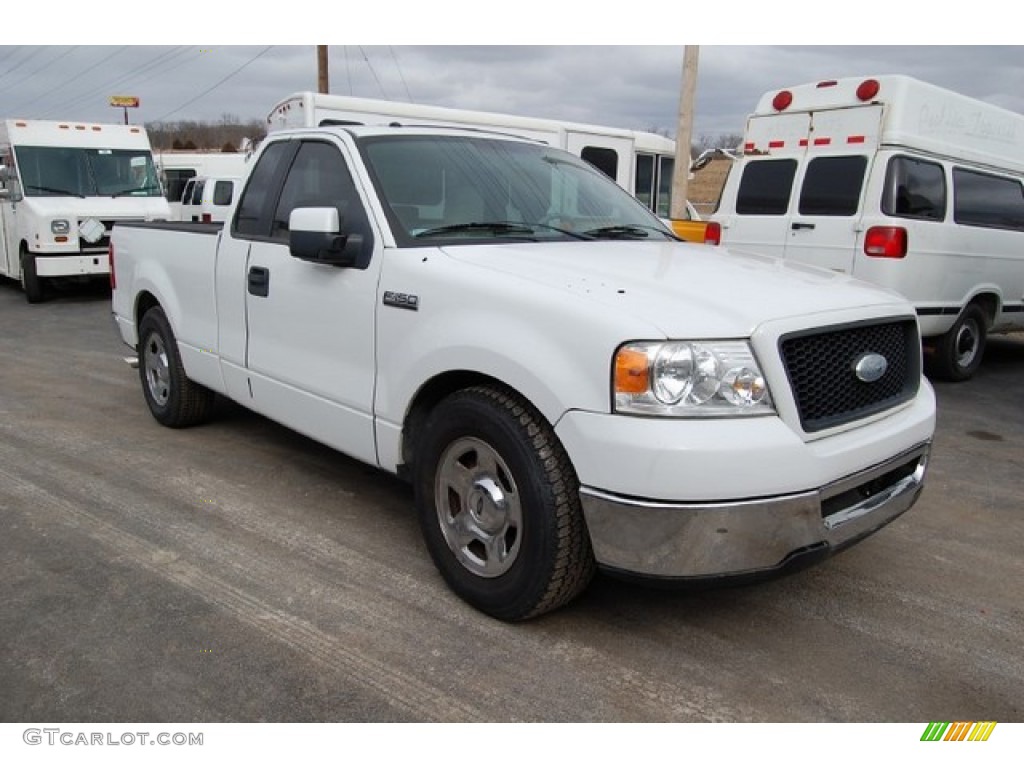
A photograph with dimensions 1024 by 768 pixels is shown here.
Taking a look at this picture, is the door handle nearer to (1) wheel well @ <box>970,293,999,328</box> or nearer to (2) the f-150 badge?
(2) the f-150 badge

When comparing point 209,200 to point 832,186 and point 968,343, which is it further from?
point 968,343

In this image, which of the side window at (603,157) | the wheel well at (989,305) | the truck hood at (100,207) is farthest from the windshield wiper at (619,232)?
the truck hood at (100,207)

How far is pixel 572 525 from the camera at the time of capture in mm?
2867

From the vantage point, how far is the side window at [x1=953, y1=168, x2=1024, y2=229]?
8.05m

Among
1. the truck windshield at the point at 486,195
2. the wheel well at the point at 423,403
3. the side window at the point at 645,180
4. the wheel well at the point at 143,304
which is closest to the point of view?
the wheel well at the point at 423,403

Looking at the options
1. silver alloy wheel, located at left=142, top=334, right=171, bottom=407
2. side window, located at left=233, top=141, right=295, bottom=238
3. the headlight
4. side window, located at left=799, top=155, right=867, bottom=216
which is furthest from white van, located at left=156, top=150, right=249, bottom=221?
the headlight

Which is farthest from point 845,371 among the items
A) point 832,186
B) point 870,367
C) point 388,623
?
point 832,186

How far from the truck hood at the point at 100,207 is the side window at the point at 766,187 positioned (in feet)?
30.0

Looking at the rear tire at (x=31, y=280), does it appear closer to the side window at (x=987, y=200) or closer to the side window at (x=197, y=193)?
the side window at (x=197, y=193)

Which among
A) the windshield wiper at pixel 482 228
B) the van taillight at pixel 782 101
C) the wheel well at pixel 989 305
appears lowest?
the wheel well at pixel 989 305

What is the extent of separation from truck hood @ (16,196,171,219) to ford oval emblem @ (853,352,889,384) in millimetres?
12189

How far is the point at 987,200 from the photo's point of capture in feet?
27.7

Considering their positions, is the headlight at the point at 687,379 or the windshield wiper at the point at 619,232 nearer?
the headlight at the point at 687,379

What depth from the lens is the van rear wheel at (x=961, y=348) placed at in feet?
26.5
